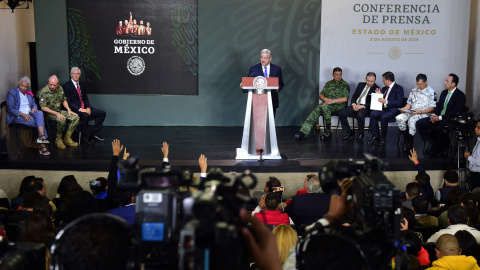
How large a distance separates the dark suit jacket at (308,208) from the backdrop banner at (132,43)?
5669mm

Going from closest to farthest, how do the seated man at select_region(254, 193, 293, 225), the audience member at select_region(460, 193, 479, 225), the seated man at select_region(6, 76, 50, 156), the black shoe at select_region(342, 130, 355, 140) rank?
the seated man at select_region(254, 193, 293, 225) → the audience member at select_region(460, 193, 479, 225) → the seated man at select_region(6, 76, 50, 156) → the black shoe at select_region(342, 130, 355, 140)

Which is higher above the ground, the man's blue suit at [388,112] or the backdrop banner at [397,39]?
the backdrop banner at [397,39]

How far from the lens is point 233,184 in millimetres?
1970

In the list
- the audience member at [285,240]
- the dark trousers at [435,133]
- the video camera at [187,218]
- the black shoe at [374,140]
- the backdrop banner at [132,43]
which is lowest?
the audience member at [285,240]

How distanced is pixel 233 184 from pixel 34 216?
7.33 ft

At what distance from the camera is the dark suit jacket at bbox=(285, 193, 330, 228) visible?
186 inches

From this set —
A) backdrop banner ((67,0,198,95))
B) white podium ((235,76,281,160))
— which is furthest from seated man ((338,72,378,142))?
backdrop banner ((67,0,198,95))

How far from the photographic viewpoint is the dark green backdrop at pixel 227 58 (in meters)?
9.84

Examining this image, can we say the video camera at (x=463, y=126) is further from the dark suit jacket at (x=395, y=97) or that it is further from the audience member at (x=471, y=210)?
the audience member at (x=471, y=210)

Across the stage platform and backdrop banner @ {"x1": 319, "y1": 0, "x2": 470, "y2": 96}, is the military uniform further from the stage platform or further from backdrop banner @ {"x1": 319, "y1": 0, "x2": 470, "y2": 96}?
backdrop banner @ {"x1": 319, "y1": 0, "x2": 470, "y2": 96}

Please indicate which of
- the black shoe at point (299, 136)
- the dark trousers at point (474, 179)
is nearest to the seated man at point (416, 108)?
the dark trousers at point (474, 179)

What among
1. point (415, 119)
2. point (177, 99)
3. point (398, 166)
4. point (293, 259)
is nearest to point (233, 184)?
point (293, 259)

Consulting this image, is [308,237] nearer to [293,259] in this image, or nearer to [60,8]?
[293,259]

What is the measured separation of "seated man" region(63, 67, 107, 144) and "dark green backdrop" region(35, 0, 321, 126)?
1.47 meters
